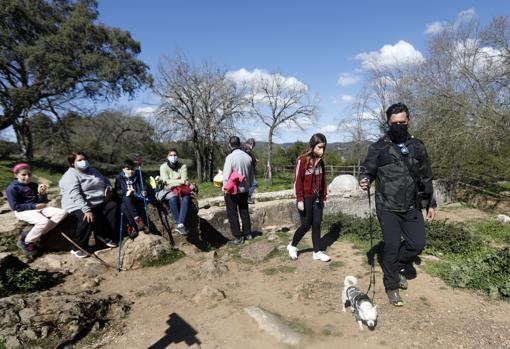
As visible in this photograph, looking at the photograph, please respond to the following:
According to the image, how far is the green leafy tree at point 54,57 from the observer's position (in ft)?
46.4

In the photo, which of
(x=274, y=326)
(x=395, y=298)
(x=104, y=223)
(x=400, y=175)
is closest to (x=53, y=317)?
(x=274, y=326)

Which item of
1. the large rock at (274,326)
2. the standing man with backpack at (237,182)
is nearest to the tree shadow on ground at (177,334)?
the large rock at (274,326)

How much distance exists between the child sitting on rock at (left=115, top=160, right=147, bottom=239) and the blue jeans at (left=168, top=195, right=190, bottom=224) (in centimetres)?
46

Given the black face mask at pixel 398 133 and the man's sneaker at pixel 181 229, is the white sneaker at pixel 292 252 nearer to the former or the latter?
the man's sneaker at pixel 181 229

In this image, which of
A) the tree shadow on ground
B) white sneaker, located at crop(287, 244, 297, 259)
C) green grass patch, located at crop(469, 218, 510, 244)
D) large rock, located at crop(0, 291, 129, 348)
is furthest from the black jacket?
green grass patch, located at crop(469, 218, 510, 244)

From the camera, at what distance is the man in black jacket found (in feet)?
10.1

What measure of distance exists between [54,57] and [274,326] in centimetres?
1630

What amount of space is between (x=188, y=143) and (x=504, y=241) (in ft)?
69.3

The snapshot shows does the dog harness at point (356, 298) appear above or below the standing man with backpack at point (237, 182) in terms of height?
below

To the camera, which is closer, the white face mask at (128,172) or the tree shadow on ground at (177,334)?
the tree shadow on ground at (177,334)

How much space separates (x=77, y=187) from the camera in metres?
4.70

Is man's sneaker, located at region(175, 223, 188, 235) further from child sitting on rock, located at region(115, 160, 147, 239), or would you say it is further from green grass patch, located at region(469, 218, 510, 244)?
green grass patch, located at region(469, 218, 510, 244)

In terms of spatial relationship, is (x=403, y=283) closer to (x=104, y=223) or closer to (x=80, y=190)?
(x=104, y=223)

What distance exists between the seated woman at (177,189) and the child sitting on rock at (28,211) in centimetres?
162
